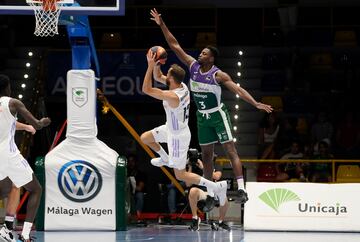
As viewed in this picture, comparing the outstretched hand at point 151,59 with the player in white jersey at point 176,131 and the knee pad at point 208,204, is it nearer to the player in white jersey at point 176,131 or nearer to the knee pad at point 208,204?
the player in white jersey at point 176,131

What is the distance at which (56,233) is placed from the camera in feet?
52.0

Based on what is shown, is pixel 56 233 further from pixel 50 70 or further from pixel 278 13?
pixel 278 13

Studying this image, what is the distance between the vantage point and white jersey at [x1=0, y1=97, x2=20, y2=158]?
473 inches

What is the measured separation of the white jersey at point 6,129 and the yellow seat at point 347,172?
9968mm

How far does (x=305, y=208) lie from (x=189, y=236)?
8.90 feet

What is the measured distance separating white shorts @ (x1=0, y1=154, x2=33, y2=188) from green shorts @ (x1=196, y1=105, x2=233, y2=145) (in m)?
3.16

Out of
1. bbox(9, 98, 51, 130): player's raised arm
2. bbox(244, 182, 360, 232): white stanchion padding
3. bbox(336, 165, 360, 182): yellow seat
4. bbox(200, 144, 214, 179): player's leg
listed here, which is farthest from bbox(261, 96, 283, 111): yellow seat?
bbox(9, 98, 51, 130): player's raised arm

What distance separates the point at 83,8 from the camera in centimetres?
1425

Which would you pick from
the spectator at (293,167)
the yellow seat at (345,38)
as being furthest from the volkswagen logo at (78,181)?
the yellow seat at (345,38)

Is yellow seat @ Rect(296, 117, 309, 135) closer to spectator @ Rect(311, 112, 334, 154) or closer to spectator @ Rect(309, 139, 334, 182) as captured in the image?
spectator @ Rect(311, 112, 334, 154)

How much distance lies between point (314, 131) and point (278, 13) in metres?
4.34

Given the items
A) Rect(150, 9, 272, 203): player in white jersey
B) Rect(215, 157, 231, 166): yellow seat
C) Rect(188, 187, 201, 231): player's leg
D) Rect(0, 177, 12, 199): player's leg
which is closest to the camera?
Rect(0, 177, 12, 199): player's leg

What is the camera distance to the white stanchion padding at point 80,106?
1648 cm

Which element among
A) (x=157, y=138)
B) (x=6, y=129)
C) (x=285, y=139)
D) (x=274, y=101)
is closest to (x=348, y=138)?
(x=285, y=139)
